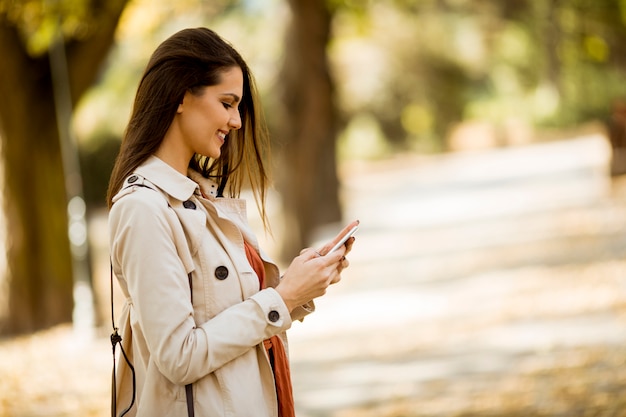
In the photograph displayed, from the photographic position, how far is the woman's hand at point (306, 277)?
2.71m

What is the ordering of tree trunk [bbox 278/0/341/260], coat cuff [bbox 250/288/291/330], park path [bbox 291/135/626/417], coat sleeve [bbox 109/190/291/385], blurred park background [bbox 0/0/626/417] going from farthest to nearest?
tree trunk [bbox 278/0/341/260], blurred park background [bbox 0/0/626/417], park path [bbox 291/135/626/417], coat cuff [bbox 250/288/291/330], coat sleeve [bbox 109/190/291/385]

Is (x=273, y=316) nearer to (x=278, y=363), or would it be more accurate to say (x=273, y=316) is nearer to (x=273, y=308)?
(x=273, y=308)

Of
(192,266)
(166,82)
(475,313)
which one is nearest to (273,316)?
(192,266)

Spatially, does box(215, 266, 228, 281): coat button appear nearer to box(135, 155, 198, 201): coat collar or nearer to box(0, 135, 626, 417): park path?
box(135, 155, 198, 201): coat collar

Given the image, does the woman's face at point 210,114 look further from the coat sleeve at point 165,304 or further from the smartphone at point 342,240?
the smartphone at point 342,240

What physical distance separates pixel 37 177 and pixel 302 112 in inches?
188

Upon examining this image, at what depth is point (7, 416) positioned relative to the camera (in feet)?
27.6

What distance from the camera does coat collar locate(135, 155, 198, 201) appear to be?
105 inches

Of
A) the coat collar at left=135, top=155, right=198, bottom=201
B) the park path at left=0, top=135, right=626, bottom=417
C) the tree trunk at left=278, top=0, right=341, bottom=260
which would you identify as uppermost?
the tree trunk at left=278, top=0, right=341, bottom=260

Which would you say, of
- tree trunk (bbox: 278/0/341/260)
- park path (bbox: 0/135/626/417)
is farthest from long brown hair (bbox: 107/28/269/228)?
tree trunk (bbox: 278/0/341/260)

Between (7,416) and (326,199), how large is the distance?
545 inches

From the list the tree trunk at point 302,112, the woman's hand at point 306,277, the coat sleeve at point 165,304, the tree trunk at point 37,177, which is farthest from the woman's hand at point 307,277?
the tree trunk at point 302,112

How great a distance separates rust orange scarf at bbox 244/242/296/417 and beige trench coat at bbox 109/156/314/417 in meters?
0.09

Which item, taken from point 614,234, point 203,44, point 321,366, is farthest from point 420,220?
point 203,44
